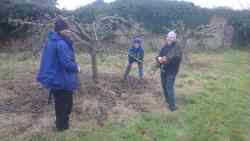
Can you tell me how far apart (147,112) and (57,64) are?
7.77ft

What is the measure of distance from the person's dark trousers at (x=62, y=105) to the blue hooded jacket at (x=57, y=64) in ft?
0.54

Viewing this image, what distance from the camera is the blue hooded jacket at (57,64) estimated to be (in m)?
4.41

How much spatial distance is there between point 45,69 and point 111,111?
6.27ft

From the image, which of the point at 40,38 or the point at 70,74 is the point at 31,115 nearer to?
the point at 70,74

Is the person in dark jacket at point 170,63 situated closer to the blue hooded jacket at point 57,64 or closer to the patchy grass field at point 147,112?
the patchy grass field at point 147,112

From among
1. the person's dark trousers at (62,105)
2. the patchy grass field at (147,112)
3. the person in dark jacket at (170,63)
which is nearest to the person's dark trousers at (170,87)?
the person in dark jacket at (170,63)

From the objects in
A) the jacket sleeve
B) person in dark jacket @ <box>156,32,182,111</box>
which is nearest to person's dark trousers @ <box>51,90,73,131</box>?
the jacket sleeve

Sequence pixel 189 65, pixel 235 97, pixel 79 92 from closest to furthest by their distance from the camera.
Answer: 1. pixel 79 92
2. pixel 235 97
3. pixel 189 65

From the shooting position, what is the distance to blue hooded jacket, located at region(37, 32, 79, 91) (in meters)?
4.41

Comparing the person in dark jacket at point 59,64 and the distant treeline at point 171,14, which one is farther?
the distant treeline at point 171,14

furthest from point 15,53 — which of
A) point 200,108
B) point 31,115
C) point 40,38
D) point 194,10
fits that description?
point 194,10

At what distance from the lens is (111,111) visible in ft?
19.6

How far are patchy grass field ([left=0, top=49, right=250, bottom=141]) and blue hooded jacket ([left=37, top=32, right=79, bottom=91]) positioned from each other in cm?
88

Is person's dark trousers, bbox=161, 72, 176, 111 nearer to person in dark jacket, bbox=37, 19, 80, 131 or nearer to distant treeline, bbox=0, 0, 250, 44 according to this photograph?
person in dark jacket, bbox=37, 19, 80, 131
